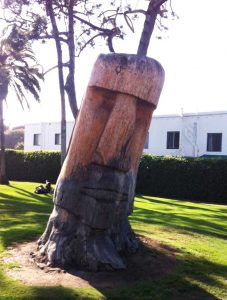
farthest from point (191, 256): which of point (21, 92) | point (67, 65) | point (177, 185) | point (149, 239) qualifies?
point (21, 92)

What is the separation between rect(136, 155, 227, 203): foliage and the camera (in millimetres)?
21281

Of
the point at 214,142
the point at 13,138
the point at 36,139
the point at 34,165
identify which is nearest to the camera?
the point at 214,142

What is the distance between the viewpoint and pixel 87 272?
5.38m

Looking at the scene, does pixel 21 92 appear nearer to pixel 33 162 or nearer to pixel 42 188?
pixel 33 162

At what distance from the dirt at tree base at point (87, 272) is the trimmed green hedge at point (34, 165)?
21299mm

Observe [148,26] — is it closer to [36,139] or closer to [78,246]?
[78,246]

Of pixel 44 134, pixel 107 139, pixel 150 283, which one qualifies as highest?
pixel 44 134

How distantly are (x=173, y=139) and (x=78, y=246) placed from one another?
23.8m

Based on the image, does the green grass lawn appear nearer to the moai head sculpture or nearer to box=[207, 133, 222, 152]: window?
the moai head sculpture

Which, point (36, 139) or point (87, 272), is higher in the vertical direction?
point (36, 139)

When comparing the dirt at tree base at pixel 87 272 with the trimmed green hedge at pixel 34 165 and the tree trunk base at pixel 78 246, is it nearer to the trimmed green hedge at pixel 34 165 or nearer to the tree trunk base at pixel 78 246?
the tree trunk base at pixel 78 246

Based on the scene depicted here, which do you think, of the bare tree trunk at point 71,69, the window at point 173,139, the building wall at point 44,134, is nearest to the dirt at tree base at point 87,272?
the bare tree trunk at point 71,69

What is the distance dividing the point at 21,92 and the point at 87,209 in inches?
831

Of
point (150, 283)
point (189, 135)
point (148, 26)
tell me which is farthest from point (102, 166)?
point (189, 135)
